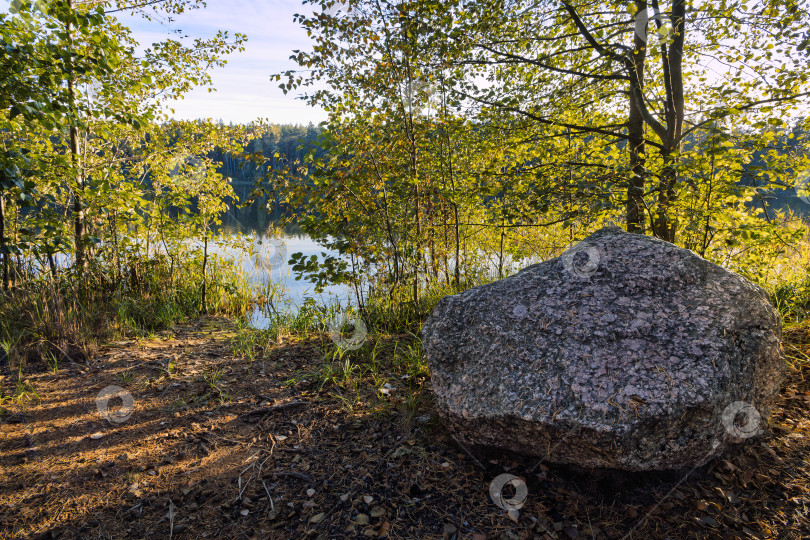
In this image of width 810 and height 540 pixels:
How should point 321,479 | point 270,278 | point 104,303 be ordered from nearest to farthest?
point 321,479 → point 104,303 → point 270,278

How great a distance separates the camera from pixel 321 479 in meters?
2.21

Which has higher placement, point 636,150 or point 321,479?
point 636,150

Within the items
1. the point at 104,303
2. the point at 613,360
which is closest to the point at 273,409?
the point at 613,360

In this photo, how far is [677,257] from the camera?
246 centimetres

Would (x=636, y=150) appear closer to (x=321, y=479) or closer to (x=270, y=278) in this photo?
(x=321, y=479)

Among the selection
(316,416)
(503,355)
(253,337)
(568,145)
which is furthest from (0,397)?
(568,145)

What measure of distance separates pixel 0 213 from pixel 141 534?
4.80 m

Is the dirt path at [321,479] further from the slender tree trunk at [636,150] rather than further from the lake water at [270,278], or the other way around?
the lake water at [270,278]

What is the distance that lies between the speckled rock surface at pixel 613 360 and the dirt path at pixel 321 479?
198mm

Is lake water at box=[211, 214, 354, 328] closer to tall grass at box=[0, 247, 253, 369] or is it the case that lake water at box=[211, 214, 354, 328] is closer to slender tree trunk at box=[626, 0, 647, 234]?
tall grass at box=[0, 247, 253, 369]

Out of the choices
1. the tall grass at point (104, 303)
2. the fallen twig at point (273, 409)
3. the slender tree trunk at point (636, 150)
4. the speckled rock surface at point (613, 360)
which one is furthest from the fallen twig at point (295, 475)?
the slender tree trunk at point (636, 150)

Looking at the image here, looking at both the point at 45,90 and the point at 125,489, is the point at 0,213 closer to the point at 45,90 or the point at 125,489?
the point at 45,90

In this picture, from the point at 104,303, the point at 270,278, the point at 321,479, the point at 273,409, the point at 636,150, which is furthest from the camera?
the point at 270,278

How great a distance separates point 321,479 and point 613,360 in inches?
68.6
